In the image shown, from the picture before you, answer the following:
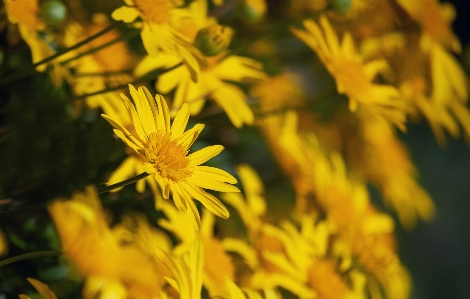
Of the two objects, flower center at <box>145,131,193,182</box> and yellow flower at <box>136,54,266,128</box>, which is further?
yellow flower at <box>136,54,266,128</box>

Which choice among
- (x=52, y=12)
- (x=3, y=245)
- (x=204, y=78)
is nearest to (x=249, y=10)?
(x=204, y=78)

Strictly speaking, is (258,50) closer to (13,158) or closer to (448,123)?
(448,123)

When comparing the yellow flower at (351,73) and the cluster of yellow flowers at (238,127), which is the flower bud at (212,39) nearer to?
the cluster of yellow flowers at (238,127)

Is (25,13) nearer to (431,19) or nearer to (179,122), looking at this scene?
(179,122)

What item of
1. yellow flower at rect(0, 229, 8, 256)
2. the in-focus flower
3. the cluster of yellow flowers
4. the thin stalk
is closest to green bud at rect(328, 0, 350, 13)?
the cluster of yellow flowers

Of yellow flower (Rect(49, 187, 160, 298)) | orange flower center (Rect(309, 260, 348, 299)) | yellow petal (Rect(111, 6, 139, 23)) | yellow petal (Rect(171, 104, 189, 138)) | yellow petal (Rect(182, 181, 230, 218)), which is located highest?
yellow petal (Rect(111, 6, 139, 23))

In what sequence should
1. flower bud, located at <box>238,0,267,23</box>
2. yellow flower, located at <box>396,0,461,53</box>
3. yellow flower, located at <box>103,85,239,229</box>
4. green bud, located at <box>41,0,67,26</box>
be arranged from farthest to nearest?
yellow flower, located at <box>396,0,461,53</box>
flower bud, located at <box>238,0,267,23</box>
green bud, located at <box>41,0,67,26</box>
yellow flower, located at <box>103,85,239,229</box>

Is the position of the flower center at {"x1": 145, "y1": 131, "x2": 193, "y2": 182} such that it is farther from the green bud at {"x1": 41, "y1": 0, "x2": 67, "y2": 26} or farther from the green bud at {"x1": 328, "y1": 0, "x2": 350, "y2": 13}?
the green bud at {"x1": 328, "y1": 0, "x2": 350, "y2": 13}

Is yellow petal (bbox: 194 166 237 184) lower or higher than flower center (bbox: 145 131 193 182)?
lower
